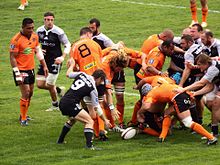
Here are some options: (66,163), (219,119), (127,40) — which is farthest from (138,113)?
(127,40)

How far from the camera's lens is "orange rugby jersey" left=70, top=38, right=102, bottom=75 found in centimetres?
1781

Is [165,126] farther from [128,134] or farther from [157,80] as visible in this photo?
[157,80]

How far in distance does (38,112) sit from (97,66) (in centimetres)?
336

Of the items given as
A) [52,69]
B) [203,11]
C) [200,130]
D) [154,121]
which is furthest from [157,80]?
[203,11]

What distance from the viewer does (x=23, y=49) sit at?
18969mm

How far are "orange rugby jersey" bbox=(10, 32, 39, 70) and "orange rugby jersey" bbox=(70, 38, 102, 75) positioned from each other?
60.9 inches

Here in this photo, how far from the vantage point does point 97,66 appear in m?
17.8

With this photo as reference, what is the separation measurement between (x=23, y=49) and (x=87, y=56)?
188 centimetres

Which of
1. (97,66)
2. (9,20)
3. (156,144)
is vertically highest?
(97,66)

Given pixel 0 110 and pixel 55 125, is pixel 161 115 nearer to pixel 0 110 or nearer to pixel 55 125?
pixel 55 125

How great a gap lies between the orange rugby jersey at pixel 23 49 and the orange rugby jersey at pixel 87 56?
1.55 metres

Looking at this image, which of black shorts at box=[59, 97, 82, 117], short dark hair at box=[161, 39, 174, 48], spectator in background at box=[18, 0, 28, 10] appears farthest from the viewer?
spectator in background at box=[18, 0, 28, 10]

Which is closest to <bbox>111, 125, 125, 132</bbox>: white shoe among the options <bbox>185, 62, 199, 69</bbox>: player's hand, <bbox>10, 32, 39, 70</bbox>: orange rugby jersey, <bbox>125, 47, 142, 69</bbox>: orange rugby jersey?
<bbox>125, 47, 142, 69</bbox>: orange rugby jersey

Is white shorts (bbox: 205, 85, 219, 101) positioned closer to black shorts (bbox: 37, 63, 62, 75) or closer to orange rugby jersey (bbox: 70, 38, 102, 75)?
orange rugby jersey (bbox: 70, 38, 102, 75)
